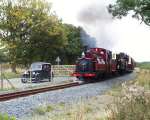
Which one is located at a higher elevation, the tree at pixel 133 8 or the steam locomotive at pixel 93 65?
the tree at pixel 133 8

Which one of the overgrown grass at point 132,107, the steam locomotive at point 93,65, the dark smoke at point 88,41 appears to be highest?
the dark smoke at point 88,41

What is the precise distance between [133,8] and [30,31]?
106ft

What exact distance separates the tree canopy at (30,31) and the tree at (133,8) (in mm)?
29594

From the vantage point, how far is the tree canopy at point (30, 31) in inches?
2852

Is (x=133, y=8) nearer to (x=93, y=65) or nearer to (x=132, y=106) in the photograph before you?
(x=93, y=65)

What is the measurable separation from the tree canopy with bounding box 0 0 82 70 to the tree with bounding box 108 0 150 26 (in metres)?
29.6

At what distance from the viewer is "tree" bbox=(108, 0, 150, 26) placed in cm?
4278

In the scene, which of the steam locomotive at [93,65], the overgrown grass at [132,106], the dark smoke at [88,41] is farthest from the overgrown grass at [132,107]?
the dark smoke at [88,41]

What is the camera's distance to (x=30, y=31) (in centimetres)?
7375

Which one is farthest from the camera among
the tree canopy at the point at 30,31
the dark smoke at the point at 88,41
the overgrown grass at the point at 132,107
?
the tree canopy at the point at 30,31

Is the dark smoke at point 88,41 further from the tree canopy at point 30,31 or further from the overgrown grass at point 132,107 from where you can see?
the overgrown grass at point 132,107

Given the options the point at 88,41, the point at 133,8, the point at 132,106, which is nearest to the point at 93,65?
the point at 133,8

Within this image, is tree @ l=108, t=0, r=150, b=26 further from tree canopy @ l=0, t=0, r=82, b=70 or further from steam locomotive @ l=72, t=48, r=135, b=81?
tree canopy @ l=0, t=0, r=82, b=70

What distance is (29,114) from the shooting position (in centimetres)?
1642
